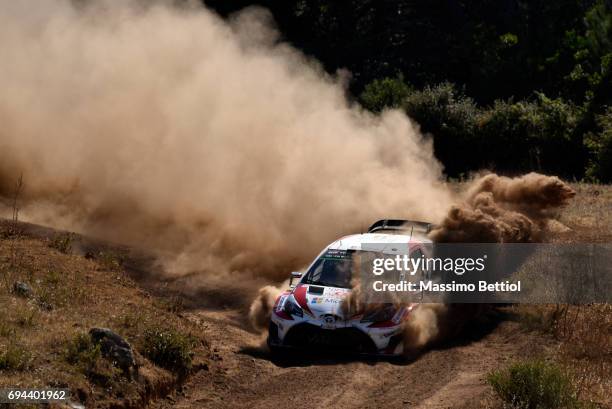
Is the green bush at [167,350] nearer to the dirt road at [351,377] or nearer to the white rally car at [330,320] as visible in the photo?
the dirt road at [351,377]

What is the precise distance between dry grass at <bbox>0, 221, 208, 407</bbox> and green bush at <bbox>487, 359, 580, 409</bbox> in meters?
4.15

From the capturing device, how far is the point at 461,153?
3491 centimetres

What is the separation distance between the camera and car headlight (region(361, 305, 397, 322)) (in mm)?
13078

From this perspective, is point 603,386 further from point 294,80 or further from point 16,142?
point 16,142

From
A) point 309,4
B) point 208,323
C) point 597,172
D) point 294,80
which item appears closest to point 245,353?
point 208,323

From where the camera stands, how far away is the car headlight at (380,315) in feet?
42.9

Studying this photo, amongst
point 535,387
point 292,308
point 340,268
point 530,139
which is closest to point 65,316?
point 292,308

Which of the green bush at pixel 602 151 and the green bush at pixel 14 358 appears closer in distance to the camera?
the green bush at pixel 14 358

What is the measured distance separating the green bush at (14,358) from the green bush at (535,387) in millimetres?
5189

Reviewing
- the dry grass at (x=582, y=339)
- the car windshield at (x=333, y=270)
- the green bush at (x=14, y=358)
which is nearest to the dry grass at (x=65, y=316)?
the green bush at (x=14, y=358)

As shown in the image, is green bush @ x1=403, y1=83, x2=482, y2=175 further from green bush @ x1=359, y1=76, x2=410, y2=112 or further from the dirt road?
the dirt road

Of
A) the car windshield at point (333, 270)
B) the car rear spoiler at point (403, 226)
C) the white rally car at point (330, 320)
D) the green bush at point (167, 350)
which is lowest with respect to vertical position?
the green bush at point (167, 350)

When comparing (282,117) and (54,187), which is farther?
(54,187)

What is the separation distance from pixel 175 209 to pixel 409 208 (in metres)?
5.62
